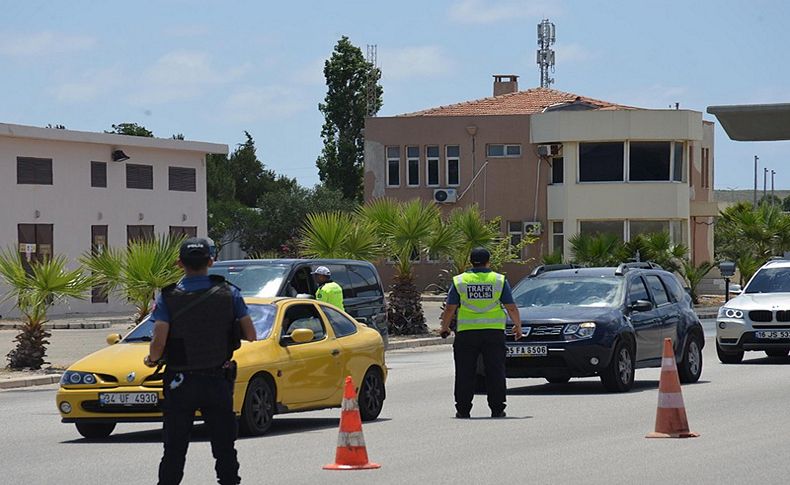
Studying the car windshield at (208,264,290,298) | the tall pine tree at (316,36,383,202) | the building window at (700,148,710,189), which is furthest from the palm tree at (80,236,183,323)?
the tall pine tree at (316,36,383,202)

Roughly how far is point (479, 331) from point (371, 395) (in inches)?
51.6

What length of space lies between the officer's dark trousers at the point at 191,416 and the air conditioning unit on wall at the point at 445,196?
54.6m

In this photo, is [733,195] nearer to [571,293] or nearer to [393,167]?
[393,167]

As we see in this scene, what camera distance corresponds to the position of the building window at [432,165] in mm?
64938

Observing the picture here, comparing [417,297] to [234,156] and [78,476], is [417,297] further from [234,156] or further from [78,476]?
[234,156]

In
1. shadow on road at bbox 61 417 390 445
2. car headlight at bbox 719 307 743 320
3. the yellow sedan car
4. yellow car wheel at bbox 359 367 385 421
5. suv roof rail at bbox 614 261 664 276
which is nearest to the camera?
the yellow sedan car

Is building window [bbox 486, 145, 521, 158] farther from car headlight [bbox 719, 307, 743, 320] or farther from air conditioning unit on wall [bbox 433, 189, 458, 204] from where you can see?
car headlight [bbox 719, 307, 743, 320]

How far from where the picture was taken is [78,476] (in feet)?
39.4

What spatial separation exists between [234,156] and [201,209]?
48.1 metres

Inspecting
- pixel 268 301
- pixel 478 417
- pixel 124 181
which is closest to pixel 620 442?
pixel 478 417

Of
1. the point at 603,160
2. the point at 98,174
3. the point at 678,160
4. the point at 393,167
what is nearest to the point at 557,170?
the point at 603,160

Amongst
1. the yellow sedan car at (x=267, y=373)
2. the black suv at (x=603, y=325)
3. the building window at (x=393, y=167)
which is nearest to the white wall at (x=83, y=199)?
the building window at (x=393, y=167)

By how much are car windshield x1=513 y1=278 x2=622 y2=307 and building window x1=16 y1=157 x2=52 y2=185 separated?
31540mm

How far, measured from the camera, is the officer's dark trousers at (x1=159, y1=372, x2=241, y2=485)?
30.3 feet
